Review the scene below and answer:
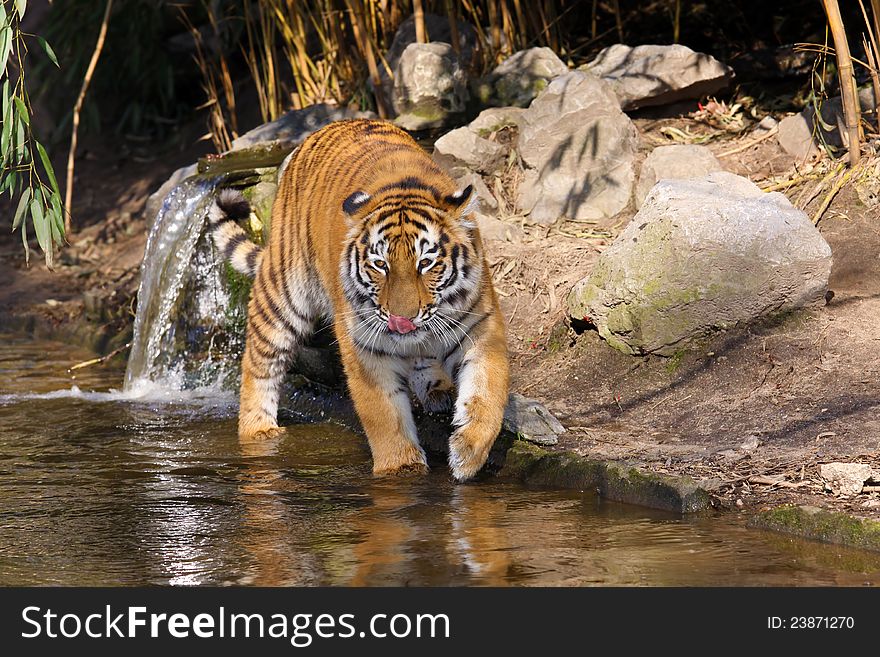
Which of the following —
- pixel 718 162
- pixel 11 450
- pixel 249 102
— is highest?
pixel 249 102

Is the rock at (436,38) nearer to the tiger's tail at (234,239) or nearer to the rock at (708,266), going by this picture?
the tiger's tail at (234,239)

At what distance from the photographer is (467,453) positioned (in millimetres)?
4797

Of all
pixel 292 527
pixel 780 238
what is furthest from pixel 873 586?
pixel 780 238

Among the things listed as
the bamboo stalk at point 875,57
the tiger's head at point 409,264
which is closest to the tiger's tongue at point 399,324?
the tiger's head at point 409,264

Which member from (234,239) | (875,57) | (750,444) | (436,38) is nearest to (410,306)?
(750,444)

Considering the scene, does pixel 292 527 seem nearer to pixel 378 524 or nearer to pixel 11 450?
pixel 378 524

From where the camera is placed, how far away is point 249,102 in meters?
11.3

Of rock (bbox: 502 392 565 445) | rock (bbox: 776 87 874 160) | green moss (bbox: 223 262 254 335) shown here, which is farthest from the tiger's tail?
rock (bbox: 776 87 874 160)

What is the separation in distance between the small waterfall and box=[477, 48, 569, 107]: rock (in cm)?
190

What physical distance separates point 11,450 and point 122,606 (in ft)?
8.38

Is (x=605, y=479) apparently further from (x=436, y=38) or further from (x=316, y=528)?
(x=436, y=38)

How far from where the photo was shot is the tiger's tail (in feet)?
21.7

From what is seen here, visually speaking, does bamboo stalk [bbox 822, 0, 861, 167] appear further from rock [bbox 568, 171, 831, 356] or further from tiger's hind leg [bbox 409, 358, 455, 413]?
tiger's hind leg [bbox 409, 358, 455, 413]

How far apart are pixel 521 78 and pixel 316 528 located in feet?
14.8
